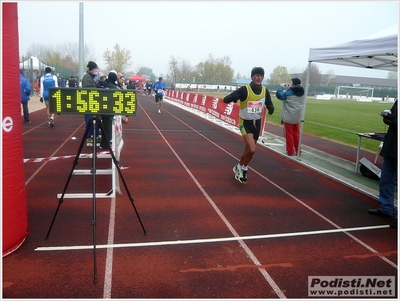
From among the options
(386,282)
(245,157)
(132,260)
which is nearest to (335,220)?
(386,282)

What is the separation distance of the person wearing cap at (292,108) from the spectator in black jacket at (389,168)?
4.24 m

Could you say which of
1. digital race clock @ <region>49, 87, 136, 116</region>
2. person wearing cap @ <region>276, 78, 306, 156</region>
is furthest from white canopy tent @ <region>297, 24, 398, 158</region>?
digital race clock @ <region>49, 87, 136, 116</region>

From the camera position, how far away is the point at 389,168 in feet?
16.9

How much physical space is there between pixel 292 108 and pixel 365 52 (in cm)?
313

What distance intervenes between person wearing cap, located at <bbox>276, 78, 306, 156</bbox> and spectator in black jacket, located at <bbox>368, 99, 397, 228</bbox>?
4239 millimetres

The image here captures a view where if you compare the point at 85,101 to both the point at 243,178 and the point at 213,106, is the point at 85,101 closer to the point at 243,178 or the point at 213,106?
the point at 243,178

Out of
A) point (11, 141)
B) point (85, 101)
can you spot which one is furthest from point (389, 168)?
point (11, 141)

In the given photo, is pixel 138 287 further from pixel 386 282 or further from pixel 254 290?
pixel 386 282

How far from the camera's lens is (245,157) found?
6770mm

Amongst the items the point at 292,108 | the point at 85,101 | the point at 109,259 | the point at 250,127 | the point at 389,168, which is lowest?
the point at 109,259

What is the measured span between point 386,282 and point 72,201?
14.2 ft

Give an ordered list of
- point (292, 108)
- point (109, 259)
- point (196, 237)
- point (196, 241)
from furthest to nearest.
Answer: point (292, 108) < point (196, 237) < point (196, 241) < point (109, 259)

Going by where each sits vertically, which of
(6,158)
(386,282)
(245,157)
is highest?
(6,158)

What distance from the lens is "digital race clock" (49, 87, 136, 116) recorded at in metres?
3.83
